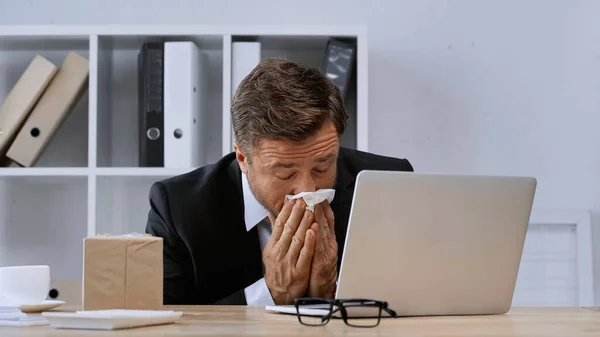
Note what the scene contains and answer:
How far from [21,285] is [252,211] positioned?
2.31 feet

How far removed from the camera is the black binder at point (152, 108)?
2561 mm

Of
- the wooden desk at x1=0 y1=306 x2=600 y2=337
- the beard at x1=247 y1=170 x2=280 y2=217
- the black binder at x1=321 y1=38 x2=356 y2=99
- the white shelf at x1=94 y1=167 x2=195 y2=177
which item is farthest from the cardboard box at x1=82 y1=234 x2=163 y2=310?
the black binder at x1=321 y1=38 x2=356 y2=99

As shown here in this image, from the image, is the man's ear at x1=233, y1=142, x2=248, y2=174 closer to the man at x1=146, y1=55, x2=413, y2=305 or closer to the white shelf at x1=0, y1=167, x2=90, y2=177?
the man at x1=146, y1=55, x2=413, y2=305

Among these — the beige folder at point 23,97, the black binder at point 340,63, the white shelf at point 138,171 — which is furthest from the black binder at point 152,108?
the black binder at point 340,63

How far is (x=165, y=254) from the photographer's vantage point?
1895 millimetres

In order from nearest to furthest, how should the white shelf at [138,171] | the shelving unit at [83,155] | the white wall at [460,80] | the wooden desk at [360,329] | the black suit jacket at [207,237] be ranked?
the wooden desk at [360,329] → the black suit jacket at [207,237] → the white shelf at [138,171] → the shelving unit at [83,155] → the white wall at [460,80]

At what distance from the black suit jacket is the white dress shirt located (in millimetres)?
13

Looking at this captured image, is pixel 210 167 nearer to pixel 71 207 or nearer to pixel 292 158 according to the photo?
pixel 292 158

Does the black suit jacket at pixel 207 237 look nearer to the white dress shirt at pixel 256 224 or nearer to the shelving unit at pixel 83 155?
the white dress shirt at pixel 256 224

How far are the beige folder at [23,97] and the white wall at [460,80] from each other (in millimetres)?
295

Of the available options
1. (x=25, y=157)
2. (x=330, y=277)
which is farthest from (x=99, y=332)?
(x=25, y=157)

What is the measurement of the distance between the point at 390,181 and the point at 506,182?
194 millimetres

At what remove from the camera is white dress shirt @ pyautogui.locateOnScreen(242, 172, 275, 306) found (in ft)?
6.07

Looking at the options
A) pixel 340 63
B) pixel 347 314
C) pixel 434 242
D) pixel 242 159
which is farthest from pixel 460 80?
pixel 347 314
